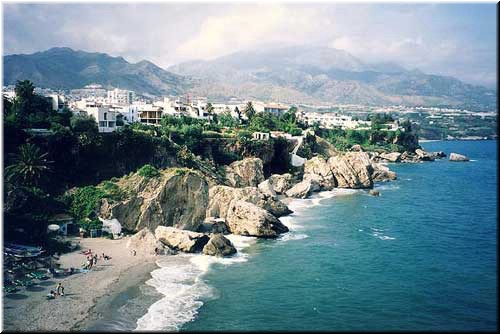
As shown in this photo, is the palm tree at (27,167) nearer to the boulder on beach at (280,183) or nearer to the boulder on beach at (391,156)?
the boulder on beach at (280,183)

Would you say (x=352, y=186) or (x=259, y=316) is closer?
(x=259, y=316)

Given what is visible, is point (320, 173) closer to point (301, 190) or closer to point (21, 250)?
point (301, 190)

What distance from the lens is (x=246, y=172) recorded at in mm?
49719

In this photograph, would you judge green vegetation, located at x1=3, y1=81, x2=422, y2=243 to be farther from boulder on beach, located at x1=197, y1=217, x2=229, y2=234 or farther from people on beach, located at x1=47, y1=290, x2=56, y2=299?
Result: people on beach, located at x1=47, y1=290, x2=56, y2=299

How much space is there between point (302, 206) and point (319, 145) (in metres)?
29.4

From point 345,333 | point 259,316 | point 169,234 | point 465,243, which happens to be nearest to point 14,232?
point 169,234

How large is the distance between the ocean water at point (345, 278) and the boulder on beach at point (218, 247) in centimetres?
61

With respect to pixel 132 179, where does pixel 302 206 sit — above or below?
below

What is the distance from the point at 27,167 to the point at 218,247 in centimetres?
1348

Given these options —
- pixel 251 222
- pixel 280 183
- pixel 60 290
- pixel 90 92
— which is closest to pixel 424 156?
pixel 280 183

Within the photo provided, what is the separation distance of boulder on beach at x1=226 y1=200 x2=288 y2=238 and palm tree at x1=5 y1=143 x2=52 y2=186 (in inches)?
509

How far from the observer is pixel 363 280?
2464 centimetres

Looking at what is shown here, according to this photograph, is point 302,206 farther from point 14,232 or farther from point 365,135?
point 365,135

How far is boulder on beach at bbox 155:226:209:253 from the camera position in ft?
93.1
